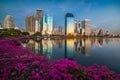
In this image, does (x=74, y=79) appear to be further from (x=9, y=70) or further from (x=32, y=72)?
(x=9, y=70)

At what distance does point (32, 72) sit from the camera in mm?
7008

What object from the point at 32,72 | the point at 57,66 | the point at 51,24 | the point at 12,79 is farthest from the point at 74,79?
the point at 51,24

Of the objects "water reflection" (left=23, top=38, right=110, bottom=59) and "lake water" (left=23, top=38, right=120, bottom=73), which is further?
"water reflection" (left=23, top=38, right=110, bottom=59)

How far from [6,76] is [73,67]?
2612 millimetres

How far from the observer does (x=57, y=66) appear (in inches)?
279

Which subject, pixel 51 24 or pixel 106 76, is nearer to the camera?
pixel 106 76

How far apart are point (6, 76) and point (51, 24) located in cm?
19216

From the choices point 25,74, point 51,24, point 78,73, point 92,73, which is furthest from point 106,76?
point 51,24

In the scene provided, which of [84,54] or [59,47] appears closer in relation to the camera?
[84,54]

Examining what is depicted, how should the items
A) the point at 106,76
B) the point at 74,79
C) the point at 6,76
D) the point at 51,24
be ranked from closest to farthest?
the point at 74,79
the point at 106,76
the point at 6,76
the point at 51,24

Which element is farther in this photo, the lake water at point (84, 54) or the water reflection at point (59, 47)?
the water reflection at point (59, 47)

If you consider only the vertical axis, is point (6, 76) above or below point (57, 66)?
below

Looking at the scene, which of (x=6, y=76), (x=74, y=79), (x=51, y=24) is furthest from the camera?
(x=51, y=24)

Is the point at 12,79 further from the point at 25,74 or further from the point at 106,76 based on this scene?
the point at 106,76
